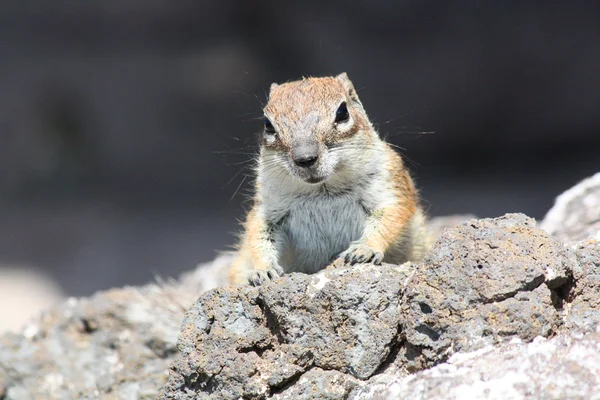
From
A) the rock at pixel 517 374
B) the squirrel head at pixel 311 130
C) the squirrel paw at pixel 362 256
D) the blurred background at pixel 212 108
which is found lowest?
the rock at pixel 517 374

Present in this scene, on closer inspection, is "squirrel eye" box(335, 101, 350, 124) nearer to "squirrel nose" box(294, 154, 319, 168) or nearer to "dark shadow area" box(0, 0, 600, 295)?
"squirrel nose" box(294, 154, 319, 168)

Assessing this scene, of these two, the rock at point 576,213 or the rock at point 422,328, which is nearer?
the rock at point 422,328

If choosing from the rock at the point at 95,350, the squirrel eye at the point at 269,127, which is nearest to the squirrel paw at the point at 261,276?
the squirrel eye at the point at 269,127

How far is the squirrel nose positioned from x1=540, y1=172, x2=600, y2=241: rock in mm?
1959

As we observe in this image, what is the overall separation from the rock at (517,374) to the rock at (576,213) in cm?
231

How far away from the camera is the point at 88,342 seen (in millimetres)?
5012

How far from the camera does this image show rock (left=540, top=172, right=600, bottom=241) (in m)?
5.19

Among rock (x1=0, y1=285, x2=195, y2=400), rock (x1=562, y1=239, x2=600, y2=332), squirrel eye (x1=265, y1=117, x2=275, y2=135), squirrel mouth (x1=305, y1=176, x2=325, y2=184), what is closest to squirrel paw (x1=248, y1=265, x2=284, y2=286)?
squirrel mouth (x1=305, y1=176, x2=325, y2=184)

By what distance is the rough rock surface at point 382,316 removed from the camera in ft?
9.98

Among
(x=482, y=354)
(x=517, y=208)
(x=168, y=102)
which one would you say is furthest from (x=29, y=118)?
(x=482, y=354)

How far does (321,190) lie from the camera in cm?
441

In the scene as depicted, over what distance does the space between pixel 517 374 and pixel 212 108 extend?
8.99 metres

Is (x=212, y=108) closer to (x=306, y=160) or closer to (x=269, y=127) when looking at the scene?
(x=269, y=127)

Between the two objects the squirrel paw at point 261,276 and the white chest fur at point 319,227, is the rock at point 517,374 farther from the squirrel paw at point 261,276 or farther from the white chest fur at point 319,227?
the white chest fur at point 319,227
